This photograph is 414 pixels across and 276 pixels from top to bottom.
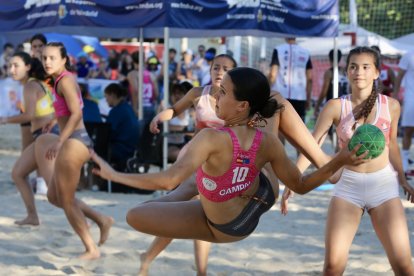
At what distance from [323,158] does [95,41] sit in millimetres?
21441

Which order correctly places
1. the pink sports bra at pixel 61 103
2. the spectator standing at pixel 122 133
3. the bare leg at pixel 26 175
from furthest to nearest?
the spectator standing at pixel 122 133 → the bare leg at pixel 26 175 → the pink sports bra at pixel 61 103

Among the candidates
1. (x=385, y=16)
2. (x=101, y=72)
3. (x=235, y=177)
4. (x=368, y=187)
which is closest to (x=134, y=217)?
(x=235, y=177)

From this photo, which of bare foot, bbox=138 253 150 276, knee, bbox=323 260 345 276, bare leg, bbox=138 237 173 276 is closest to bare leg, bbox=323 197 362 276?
knee, bbox=323 260 345 276

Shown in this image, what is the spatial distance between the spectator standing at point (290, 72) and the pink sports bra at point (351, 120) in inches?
258

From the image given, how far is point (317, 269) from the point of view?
20.9 ft

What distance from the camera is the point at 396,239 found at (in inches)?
173

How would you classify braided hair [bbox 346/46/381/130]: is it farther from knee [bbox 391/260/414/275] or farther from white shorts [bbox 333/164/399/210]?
knee [bbox 391/260/414/275]

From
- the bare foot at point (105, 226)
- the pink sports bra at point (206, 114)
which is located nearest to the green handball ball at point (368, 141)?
the pink sports bra at point (206, 114)

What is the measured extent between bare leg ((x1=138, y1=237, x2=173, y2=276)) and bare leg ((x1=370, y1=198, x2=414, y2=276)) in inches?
66.7

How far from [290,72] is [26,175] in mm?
5120

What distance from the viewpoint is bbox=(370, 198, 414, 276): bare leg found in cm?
438

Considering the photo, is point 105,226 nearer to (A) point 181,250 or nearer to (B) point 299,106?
(A) point 181,250

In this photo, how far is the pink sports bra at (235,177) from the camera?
3.78m

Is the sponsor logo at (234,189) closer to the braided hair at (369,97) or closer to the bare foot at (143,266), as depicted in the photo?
the braided hair at (369,97)
